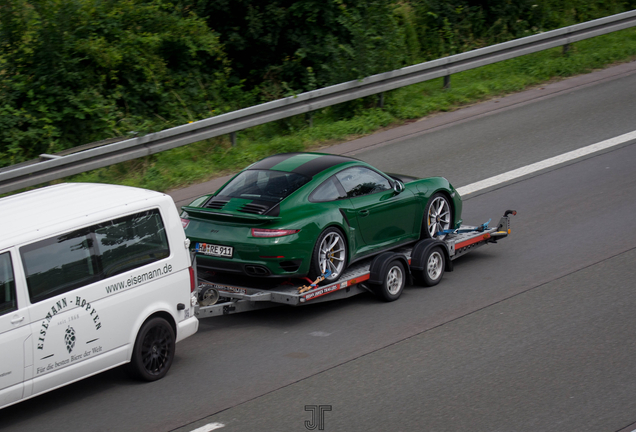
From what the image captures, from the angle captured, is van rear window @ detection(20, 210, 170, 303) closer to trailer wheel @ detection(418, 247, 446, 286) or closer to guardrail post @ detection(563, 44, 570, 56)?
trailer wheel @ detection(418, 247, 446, 286)

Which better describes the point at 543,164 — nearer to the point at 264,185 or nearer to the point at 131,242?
the point at 264,185

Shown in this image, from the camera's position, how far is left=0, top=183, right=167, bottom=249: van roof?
6.20 meters

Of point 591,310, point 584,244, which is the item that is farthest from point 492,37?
point 591,310

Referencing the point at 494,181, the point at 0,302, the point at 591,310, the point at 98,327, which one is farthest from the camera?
the point at 494,181

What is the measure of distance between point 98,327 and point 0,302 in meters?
0.90

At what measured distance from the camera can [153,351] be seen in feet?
22.9

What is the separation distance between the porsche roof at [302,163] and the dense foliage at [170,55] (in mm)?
5358

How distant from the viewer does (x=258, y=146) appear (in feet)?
48.3

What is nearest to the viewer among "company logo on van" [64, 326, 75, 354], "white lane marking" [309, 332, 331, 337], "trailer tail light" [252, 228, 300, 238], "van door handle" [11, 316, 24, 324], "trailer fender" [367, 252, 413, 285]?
"van door handle" [11, 316, 24, 324]

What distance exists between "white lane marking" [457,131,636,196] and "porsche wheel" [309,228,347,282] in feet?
14.5

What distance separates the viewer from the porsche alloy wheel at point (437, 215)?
32.0 ft

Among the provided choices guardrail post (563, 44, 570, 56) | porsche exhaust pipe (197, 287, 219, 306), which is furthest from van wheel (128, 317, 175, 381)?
guardrail post (563, 44, 570, 56)

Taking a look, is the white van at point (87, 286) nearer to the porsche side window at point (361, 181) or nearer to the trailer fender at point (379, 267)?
the trailer fender at point (379, 267)

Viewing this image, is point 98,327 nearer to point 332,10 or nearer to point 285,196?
point 285,196
